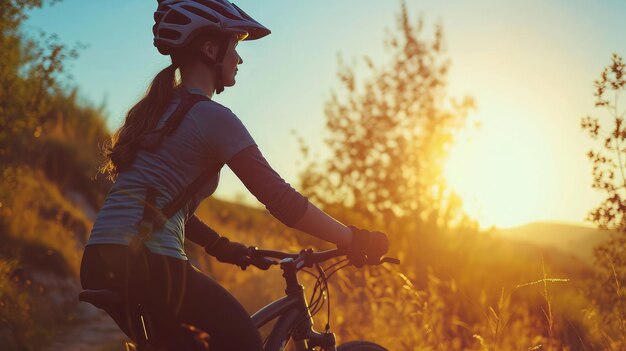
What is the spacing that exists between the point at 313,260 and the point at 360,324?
19.2 feet

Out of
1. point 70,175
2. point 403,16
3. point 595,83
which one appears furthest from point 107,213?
point 70,175

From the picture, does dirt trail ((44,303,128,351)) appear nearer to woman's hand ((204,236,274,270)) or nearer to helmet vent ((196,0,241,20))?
woman's hand ((204,236,274,270))

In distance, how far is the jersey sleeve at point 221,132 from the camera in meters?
3.15

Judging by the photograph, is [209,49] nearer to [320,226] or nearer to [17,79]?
[320,226]

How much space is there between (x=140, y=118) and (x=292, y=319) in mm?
1335

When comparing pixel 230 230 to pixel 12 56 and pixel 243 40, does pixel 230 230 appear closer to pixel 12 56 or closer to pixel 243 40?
pixel 12 56

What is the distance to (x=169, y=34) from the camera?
11.9 feet

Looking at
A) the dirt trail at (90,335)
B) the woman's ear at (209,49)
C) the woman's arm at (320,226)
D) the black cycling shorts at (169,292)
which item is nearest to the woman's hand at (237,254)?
the woman's arm at (320,226)

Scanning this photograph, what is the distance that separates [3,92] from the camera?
33.8 ft

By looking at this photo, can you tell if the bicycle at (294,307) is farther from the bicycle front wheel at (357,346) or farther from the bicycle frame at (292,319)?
the bicycle front wheel at (357,346)

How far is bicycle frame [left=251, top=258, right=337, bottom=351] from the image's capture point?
11.8 ft

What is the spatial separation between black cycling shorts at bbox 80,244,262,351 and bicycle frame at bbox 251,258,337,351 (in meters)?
0.48

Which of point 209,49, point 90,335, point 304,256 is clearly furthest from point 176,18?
point 90,335

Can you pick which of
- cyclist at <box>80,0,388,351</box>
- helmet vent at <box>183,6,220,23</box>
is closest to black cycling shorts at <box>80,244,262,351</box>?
cyclist at <box>80,0,388,351</box>
